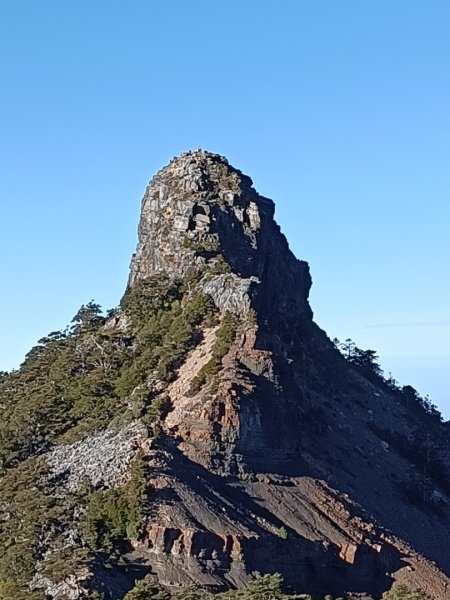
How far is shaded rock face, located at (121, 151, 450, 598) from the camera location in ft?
286

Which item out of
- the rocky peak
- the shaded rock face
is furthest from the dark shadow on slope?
the rocky peak

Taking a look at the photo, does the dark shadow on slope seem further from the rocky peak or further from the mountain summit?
the rocky peak

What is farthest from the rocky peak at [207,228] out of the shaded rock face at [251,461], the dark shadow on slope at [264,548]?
the dark shadow on slope at [264,548]

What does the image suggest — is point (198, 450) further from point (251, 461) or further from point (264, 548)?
point (264, 548)

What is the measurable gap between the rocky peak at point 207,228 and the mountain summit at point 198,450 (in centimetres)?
24

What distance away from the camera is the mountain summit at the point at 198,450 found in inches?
3374

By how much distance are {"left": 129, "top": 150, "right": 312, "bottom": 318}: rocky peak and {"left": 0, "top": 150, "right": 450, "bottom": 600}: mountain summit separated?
24 centimetres

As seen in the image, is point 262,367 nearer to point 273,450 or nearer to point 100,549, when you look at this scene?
point 273,450

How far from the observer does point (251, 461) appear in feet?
316

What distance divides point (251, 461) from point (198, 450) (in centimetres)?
459

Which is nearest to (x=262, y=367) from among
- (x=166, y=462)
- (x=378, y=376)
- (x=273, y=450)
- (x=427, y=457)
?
(x=273, y=450)

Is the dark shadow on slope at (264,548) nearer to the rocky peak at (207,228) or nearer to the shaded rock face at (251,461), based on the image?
the shaded rock face at (251,461)

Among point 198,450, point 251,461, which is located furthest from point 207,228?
point 198,450

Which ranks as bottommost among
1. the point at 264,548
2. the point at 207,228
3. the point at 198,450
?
the point at 264,548
